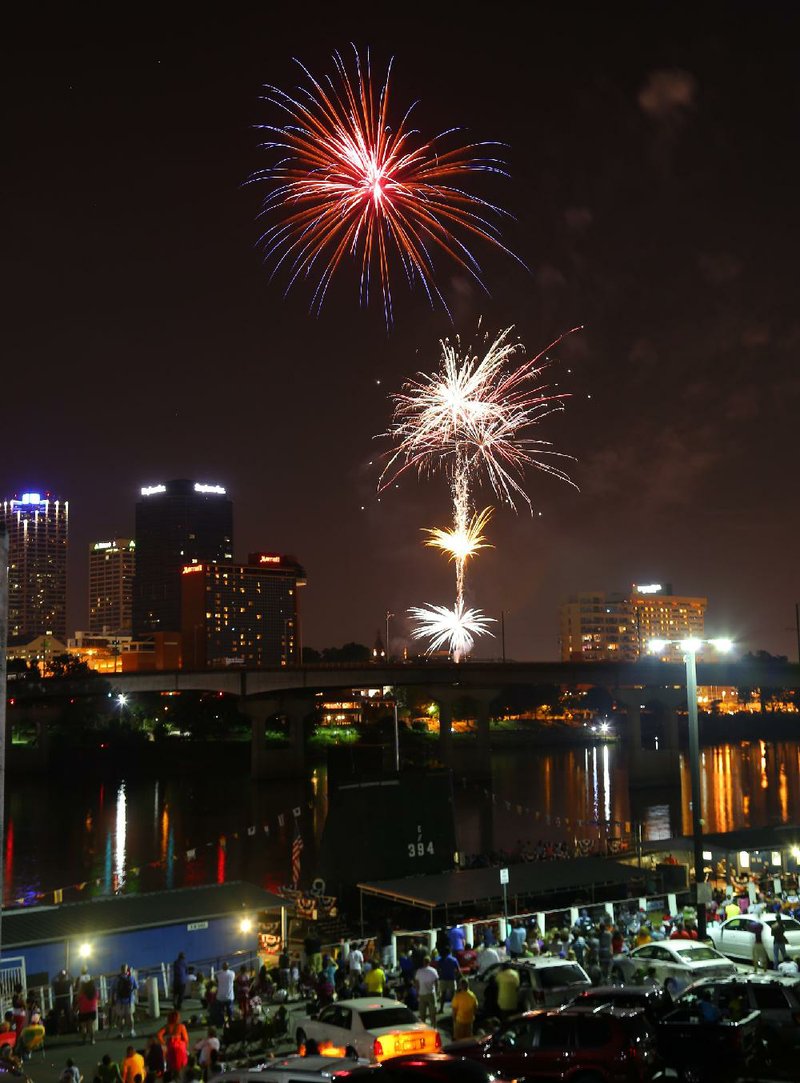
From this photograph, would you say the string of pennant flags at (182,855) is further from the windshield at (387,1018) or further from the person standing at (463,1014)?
the windshield at (387,1018)

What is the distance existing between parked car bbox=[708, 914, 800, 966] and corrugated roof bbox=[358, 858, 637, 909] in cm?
507

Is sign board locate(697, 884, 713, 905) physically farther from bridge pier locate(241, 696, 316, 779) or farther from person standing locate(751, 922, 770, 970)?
bridge pier locate(241, 696, 316, 779)

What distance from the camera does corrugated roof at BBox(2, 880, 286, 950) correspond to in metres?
19.8

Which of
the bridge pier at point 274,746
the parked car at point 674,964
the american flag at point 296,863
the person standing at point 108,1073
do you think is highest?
the bridge pier at point 274,746

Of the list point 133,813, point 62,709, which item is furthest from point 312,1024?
point 62,709

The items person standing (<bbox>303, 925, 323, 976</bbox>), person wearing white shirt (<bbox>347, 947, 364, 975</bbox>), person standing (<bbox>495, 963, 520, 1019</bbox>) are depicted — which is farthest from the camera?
person standing (<bbox>303, 925, 323, 976</bbox>)

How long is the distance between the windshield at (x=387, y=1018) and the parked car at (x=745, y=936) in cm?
870

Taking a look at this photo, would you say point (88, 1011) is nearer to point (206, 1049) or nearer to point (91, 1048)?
point (91, 1048)

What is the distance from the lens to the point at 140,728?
125 meters

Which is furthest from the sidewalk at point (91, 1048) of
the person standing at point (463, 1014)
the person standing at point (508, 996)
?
the person standing at point (508, 996)

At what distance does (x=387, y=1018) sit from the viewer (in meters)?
14.1

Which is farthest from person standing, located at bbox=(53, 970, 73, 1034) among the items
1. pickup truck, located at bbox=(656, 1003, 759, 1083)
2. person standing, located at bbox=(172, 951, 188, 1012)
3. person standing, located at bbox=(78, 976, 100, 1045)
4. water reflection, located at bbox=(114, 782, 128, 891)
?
water reflection, located at bbox=(114, 782, 128, 891)

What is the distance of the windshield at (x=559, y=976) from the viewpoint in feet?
54.3

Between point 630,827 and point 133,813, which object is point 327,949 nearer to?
point 630,827
